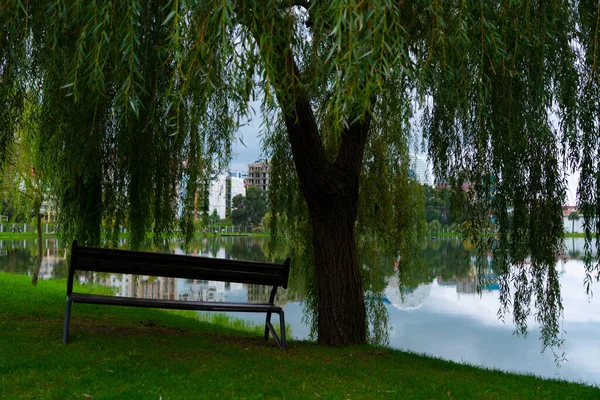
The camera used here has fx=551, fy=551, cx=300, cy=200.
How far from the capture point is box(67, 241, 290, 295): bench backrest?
13.2 ft

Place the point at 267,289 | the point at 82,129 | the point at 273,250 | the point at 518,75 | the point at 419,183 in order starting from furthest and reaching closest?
the point at 267,289
the point at 419,183
the point at 273,250
the point at 82,129
the point at 518,75

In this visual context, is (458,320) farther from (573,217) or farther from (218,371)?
(218,371)

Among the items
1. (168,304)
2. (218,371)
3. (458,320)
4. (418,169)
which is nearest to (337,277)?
(168,304)

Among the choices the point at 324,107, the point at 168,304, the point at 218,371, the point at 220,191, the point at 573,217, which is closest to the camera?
the point at 218,371

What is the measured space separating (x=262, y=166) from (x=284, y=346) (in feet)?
10.0

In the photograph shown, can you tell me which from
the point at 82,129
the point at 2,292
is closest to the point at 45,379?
the point at 82,129

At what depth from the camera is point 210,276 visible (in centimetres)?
430

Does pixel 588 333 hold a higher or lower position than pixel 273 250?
lower

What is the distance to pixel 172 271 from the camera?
4230mm

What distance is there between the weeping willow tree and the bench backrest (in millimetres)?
634

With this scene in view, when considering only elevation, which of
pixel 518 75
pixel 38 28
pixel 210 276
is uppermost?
pixel 38 28

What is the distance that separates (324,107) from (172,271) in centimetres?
171

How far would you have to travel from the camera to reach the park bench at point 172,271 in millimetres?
3945

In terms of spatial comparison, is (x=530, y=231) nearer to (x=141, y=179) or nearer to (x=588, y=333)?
(x=141, y=179)
